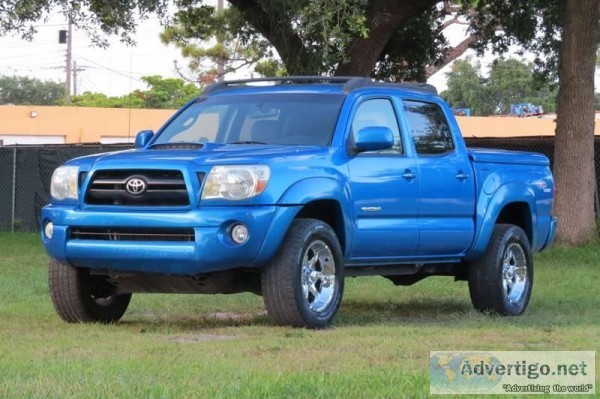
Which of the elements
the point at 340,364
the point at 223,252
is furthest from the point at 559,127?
the point at 340,364

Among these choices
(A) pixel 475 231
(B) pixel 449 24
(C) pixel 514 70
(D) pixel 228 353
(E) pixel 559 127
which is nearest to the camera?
(D) pixel 228 353

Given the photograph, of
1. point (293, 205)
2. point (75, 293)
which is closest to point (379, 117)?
point (293, 205)

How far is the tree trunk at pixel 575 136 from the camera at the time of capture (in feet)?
65.9

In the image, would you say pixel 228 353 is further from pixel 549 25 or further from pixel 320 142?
pixel 549 25

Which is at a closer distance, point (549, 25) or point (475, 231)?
point (475, 231)

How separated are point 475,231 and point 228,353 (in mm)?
3774

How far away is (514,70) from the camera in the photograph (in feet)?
223

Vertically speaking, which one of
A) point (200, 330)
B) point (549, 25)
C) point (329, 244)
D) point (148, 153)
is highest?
point (549, 25)

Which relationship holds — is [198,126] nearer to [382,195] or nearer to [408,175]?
[382,195]

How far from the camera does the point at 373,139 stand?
9.55 m

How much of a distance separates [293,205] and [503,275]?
2909mm

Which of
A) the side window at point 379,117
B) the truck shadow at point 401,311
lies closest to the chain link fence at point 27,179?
the truck shadow at point 401,311

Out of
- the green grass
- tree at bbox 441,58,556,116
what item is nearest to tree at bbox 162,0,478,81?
A: the green grass

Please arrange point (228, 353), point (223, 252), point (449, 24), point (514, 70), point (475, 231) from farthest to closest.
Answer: point (514, 70) < point (449, 24) < point (475, 231) < point (223, 252) < point (228, 353)
